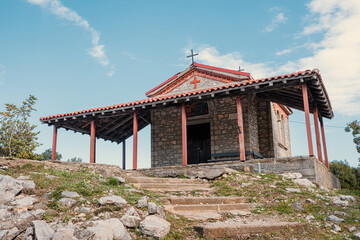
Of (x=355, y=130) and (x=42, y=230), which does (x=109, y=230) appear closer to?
(x=42, y=230)

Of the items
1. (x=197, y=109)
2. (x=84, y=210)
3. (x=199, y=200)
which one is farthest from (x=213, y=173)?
(x=197, y=109)

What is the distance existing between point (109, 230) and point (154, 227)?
2.15 feet

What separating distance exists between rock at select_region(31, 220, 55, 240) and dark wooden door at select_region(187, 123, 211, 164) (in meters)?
10.2

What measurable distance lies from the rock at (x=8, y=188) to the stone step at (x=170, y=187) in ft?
9.85

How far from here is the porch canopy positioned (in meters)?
10.9

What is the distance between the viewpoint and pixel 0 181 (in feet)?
18.1

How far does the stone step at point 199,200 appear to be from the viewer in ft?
22.0

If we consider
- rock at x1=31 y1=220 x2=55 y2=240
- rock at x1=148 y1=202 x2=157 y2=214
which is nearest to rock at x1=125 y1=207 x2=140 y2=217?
rock at x1=148 y1=202 x2=157 y2=214

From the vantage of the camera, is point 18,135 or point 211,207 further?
point 18,135

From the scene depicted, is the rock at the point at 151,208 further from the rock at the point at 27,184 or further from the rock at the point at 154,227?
the rock at the point at 27,184

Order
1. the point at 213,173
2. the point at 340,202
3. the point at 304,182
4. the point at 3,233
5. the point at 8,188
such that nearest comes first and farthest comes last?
the point at 3,233
the point at 8,188
the point at 340,202
the point at 304,182
the point at 213,173

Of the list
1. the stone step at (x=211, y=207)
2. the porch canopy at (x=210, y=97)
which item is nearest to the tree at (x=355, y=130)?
the porch canopy at (x=210, y=97)

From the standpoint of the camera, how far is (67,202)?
5.27 meters

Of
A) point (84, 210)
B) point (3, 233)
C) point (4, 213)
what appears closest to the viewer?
point (3, 233)
